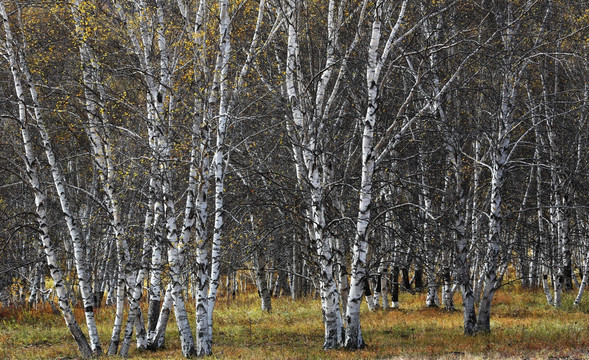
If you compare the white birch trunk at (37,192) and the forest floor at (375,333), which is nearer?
the forest floor at (375,333)

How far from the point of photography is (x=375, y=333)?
50.6 feet

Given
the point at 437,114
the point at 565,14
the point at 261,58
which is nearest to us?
the point at 437,114

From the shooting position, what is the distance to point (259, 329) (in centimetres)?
1727

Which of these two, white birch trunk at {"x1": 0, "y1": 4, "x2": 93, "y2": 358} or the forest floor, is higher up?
white birch trunk at {"x1": 0, "y1": 4, "x2": 93, "y2": 358}

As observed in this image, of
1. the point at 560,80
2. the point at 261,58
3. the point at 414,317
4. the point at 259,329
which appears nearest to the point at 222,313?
the point at 259,329

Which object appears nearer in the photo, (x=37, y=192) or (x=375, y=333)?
(x=37, y=192)

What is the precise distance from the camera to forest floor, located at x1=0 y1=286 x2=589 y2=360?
461 inches

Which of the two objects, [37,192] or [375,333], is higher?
[37,192]

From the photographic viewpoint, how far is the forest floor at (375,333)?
11711 millimetres

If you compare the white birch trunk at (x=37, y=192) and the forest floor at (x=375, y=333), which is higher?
the white birch trunk at (x=37, y=192)

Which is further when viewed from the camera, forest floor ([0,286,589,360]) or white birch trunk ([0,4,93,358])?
white birch trunk ([0,4,93,358])

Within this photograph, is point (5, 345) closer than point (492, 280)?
No

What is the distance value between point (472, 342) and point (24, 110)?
10.7 meters

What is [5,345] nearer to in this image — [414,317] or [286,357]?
[286,357]
